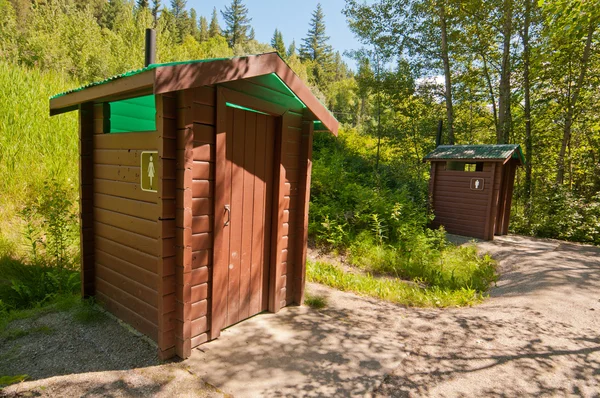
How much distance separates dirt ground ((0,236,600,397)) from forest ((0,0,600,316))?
1122mm

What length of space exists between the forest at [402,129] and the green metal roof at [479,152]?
5.09 ft

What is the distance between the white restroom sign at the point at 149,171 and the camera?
285 centimetres

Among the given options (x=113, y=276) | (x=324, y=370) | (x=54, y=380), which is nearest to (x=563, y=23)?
(x=324, y=370)

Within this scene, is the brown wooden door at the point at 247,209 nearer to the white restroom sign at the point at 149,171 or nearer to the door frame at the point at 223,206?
the door frame at the point at 223,206

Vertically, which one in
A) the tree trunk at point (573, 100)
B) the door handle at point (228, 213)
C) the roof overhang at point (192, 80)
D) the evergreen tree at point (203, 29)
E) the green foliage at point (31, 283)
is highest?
the evergreen tree at point (203, 29)

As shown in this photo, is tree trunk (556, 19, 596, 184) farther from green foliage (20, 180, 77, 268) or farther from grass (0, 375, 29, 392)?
grass (0, 375, 29, 392)

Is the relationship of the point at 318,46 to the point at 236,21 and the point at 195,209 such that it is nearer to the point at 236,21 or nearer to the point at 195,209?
the point at 236,21

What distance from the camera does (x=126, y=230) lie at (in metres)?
3.30

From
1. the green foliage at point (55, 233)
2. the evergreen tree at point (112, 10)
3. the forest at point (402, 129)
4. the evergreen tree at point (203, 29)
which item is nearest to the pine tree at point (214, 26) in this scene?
the evergreen tree at point (203, 29)

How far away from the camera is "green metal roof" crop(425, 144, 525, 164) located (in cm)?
944

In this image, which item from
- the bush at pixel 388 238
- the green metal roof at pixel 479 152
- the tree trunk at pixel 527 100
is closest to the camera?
the bush at pixel 388 238

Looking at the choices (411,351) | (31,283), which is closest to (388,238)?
(411,351)

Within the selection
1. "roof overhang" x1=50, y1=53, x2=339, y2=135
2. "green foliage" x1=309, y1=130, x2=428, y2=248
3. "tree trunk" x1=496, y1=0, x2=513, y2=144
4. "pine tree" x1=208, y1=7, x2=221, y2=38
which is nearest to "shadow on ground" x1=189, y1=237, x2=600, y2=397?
"roof overhang" x1=50, y1=53, x2=339, y2=135

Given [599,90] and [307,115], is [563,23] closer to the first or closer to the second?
[307,115]
